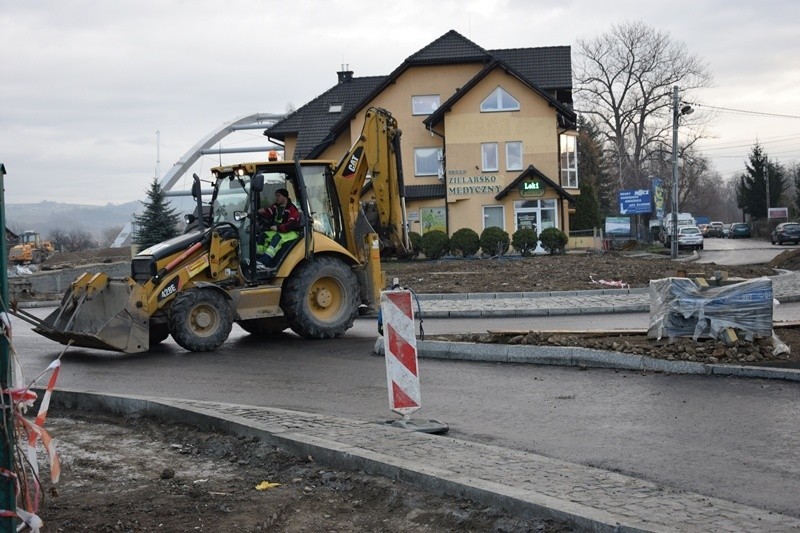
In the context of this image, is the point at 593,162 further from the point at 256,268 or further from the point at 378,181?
the point at 256,268

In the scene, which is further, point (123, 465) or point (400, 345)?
point (400, 345)

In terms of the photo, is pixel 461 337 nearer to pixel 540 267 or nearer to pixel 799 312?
pixel 799 312

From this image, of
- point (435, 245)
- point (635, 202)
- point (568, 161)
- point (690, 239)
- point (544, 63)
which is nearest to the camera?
point (435, 245)

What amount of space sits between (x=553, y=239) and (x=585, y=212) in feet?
72.6

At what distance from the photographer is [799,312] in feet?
57.9

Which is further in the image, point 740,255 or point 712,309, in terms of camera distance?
point 740,255

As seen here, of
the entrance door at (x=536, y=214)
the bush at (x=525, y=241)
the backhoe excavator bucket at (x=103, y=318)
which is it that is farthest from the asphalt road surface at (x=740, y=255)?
the backhoe excavator bucket at (x=103, y=318)

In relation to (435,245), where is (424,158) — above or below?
above

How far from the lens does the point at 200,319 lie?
1509 centimetres

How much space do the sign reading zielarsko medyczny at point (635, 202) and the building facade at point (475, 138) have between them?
8.98 metres

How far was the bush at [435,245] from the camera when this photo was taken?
45.6 m

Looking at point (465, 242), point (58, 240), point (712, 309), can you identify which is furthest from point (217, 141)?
point (712, 309)

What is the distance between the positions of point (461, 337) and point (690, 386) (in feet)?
14.5

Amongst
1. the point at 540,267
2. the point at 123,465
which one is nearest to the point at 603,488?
the point at 123,465
